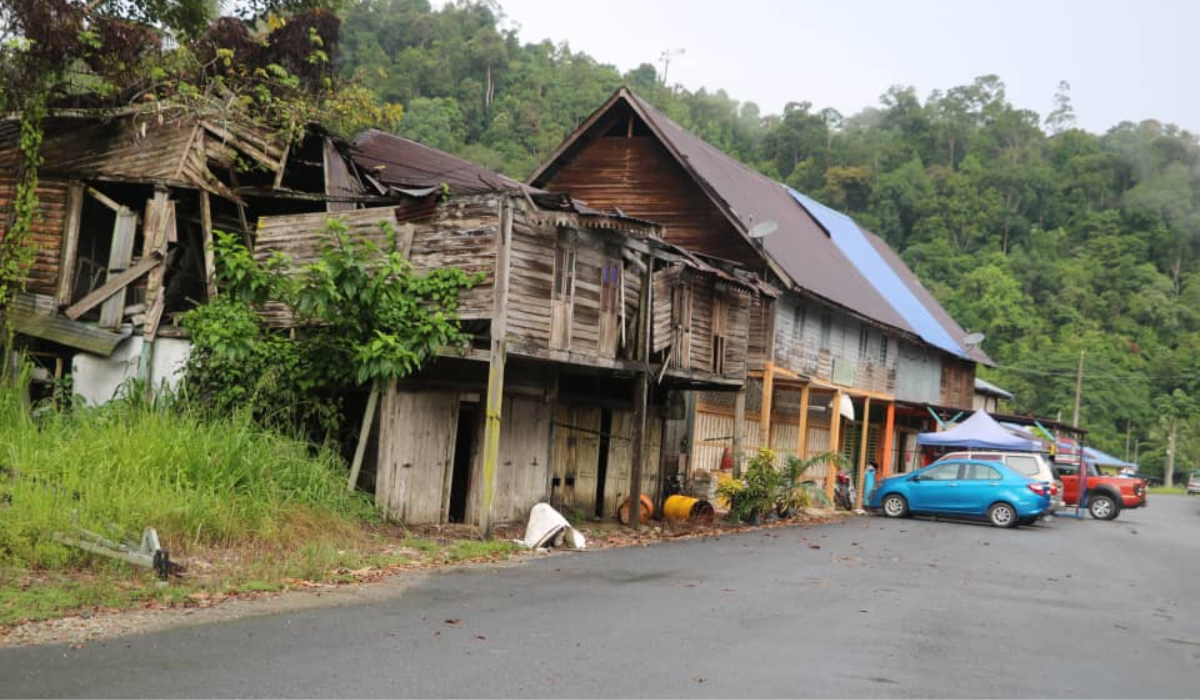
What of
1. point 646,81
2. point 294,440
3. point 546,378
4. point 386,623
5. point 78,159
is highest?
point 646,81

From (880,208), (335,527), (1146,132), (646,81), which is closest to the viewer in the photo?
(335,527)

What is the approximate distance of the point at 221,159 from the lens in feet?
63.7

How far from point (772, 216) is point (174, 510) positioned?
2267 centimetres

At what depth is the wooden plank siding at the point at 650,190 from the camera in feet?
92.8

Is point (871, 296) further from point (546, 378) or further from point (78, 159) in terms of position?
point (78, 159)

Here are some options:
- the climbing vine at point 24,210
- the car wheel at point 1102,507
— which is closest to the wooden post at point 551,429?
the climbing vine at point 24,210

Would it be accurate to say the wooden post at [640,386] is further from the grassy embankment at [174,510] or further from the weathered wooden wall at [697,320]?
the grassy embankment at [174,510]

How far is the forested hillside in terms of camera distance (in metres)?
59.7

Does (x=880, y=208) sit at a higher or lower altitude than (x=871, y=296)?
higher

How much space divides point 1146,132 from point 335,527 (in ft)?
314

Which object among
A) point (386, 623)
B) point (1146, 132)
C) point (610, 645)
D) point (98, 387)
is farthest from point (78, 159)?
point (1146, 132)

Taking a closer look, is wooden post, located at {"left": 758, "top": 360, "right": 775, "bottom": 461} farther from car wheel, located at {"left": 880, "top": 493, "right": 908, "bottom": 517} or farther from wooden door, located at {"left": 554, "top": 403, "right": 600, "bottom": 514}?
wooden door, located at {"left": 554, "top": 403, "right": 600, "bottom": 514}

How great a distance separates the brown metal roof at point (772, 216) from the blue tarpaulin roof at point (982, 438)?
3.80 m

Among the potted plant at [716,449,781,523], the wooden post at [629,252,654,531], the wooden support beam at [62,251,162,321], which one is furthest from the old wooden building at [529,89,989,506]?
the wooden support beam at [62,251,162,321]
